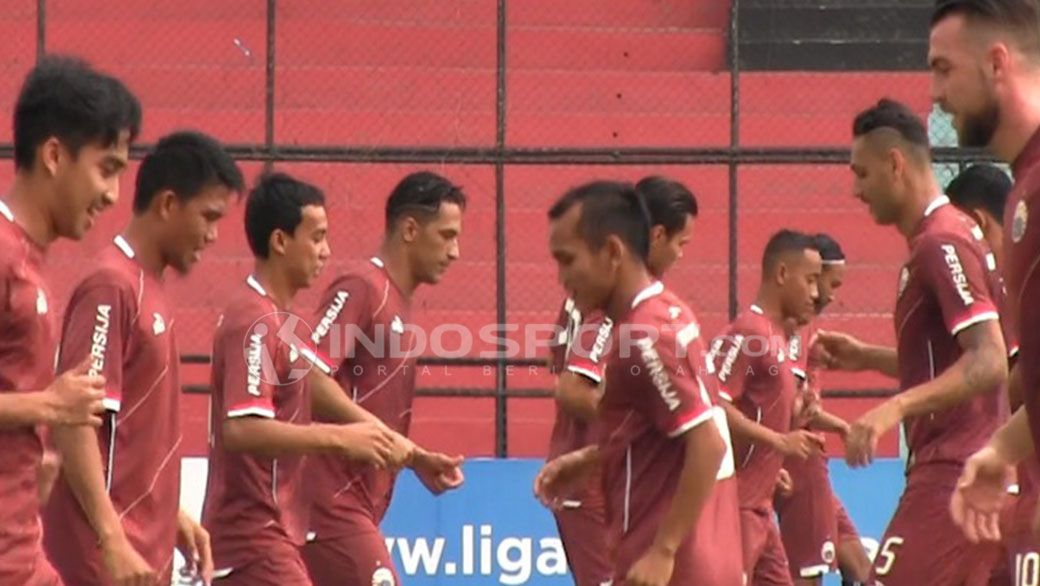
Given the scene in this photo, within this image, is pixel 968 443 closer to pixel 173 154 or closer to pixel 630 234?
pixel 630 234

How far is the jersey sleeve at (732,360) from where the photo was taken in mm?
12789

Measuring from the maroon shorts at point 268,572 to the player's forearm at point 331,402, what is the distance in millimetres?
834

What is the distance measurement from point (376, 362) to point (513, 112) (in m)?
8.44

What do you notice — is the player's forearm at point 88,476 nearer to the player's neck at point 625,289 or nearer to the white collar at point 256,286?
the player's neck at point 625,289

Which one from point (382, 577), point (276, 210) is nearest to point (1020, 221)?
point (276, 210)

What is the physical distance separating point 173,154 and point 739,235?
1017 centimetres

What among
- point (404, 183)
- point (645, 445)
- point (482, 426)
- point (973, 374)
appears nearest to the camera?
point (645, 445)

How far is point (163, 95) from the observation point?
1864 centimetres

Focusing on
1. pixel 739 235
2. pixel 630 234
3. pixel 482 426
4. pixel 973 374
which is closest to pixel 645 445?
pixel 630 234

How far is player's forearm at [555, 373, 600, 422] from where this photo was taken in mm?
10961

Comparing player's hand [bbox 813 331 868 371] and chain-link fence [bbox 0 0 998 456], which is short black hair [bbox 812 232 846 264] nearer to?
chain-link fence [bbox 0 0 998 456]

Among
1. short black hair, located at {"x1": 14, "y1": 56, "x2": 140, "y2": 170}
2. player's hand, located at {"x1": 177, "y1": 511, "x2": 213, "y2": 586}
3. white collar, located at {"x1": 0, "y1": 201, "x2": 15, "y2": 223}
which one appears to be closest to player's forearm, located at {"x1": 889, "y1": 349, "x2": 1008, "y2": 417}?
player's hand, located at {"x1": 177, "y1": 511, "x2": 213, "y2": 586}

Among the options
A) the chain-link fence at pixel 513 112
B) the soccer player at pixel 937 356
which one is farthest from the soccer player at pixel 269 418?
the chain-link fence at pixel 513 112

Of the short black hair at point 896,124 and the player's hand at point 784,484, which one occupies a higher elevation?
the short black hair at point 896,124
